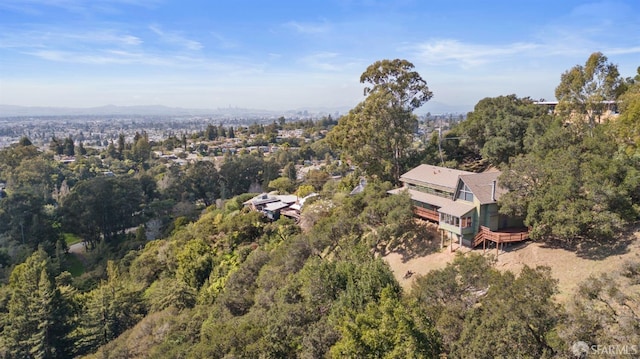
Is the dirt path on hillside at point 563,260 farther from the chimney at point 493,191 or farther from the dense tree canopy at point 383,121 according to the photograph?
the dense tree canopy at point 383,121

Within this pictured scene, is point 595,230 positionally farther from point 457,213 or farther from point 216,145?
point 216,145

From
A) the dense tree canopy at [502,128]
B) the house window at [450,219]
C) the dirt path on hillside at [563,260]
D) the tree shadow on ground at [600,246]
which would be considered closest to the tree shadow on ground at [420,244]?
the dirt path on hillside at [563,260]

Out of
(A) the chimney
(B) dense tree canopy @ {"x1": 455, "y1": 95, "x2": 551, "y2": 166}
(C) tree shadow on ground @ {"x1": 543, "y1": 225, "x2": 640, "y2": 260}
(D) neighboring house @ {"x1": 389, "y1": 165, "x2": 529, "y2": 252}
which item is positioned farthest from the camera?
(B) dense tree canopy @ {"x1": 455, "y1": 95, "x2": 551, "y2": 166}

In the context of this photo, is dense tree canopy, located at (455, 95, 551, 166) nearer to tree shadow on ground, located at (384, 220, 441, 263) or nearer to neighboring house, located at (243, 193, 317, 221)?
tree shadow on ground, located at (384, 220, 441, 263)

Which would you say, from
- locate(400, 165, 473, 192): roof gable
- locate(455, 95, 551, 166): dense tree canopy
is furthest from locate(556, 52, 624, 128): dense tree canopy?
locate(400, 165, 473, 192): roof gable

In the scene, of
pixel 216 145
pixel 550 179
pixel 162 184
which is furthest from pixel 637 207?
pixel 216 145

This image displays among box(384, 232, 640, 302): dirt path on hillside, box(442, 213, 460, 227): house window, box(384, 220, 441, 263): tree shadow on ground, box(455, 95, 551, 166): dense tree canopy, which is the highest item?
box(455, 95, 551, 166): dense tree canopy
